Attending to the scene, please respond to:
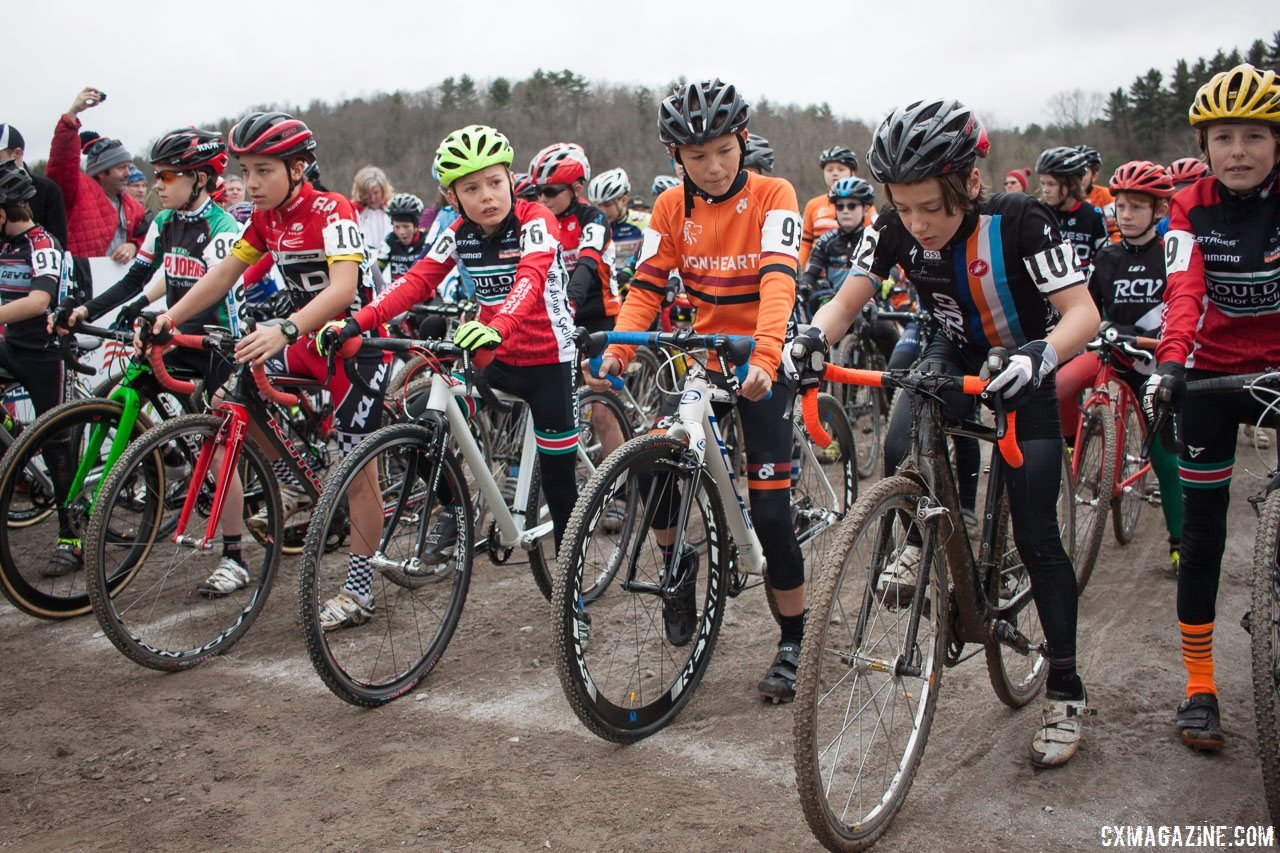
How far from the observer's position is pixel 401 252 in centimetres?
1095

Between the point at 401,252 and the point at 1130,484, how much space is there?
7.74 metres

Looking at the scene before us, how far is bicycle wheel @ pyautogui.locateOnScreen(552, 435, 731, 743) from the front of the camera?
359cm

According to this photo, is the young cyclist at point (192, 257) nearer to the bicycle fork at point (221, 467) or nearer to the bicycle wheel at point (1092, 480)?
the bicycle fork at point (221, 467)

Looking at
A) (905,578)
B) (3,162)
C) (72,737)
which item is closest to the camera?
(905,578)

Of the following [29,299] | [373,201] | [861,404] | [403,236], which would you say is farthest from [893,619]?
[373,201]

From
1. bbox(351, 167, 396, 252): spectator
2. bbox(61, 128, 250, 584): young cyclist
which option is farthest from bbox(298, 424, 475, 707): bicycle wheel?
bbox(351, 167, 396, 252): spectator

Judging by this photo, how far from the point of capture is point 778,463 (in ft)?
13.9

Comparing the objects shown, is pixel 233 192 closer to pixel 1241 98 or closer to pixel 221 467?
pixel 221 467

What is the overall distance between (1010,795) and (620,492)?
5.69 ft

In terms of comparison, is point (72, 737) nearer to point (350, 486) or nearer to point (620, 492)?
point (350, 486)

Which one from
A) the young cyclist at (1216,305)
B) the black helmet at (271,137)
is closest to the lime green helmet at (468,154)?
the black helmet at (271,137)

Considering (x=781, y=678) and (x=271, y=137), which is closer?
(x=781, y=678)

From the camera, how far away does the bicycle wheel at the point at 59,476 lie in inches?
202

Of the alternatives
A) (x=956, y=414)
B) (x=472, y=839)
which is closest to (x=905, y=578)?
(x=956, y=414)
